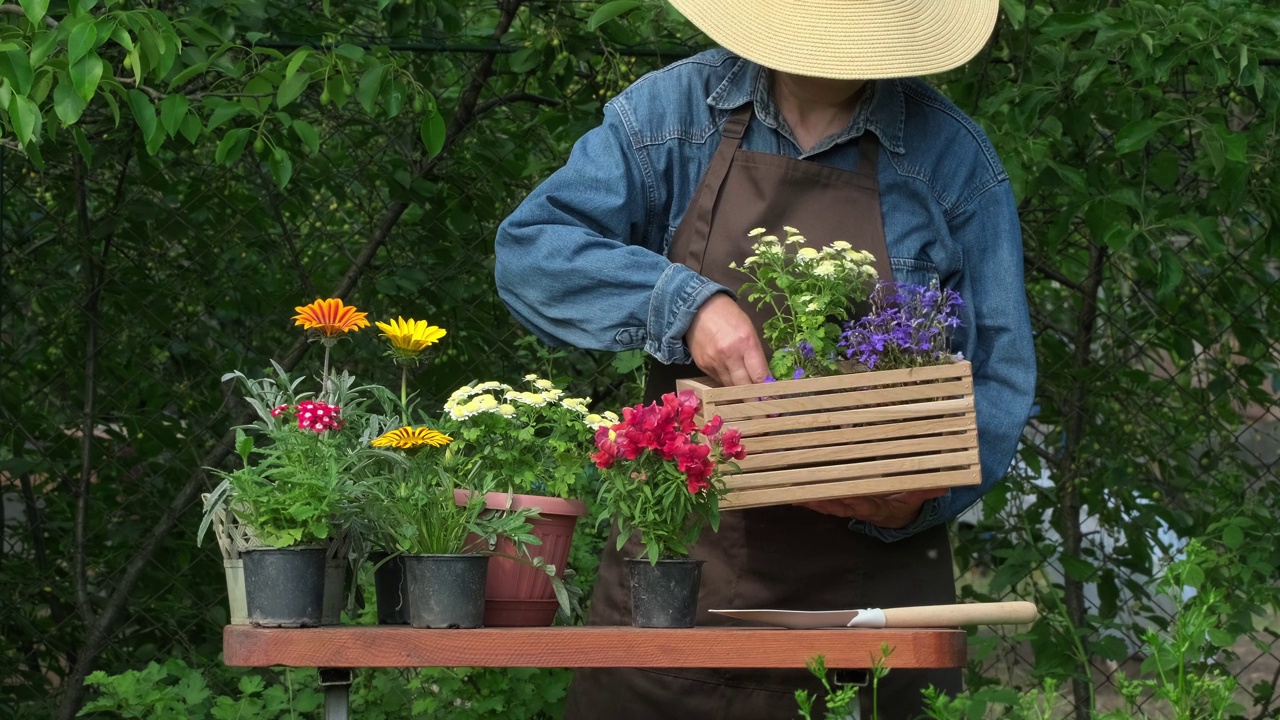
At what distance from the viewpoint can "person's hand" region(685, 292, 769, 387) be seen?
1.64m

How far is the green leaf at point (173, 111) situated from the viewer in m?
2.52

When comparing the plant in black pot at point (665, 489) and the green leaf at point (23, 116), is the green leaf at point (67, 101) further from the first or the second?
the plant in black pot at point (665, 489)

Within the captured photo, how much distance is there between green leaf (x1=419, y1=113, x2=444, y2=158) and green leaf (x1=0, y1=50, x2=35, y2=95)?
78cm

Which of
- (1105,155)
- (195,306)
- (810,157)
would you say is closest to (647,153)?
(810,157)

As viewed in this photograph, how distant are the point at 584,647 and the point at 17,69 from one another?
1390 mm

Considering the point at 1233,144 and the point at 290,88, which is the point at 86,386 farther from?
the point at 1233,144

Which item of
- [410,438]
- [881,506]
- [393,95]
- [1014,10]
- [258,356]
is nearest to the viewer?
[410,438]

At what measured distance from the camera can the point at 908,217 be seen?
1.89 metres

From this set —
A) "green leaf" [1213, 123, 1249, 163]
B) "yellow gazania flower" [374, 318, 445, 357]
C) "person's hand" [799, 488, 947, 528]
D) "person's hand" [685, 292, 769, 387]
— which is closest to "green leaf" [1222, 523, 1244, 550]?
"green leaf" [1213, 123, 1249, 163]

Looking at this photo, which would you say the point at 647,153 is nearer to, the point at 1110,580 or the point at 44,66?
the point at 44,66

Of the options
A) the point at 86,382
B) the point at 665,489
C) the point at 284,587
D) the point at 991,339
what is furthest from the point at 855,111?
the point at 86,382

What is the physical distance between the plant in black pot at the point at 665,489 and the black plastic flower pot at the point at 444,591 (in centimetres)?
16

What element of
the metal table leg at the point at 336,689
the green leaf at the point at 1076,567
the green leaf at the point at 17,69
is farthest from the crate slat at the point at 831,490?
the green leaf at the point at 1076,567

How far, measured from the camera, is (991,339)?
1898 mm
